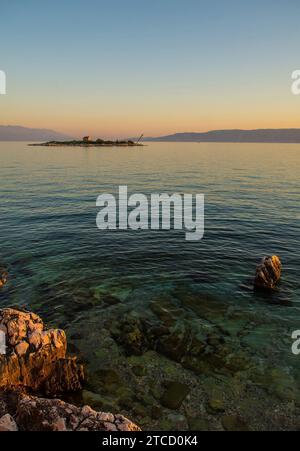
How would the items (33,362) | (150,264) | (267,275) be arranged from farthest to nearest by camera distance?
(150,264) < (267,275) < (33,362)

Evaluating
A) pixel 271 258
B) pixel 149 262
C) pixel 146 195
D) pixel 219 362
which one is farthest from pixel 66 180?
pixel 219 362

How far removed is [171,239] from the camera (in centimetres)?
3291

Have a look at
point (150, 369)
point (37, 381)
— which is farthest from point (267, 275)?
point (37, 381)

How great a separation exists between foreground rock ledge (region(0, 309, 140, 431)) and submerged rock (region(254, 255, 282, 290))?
46.1 feet

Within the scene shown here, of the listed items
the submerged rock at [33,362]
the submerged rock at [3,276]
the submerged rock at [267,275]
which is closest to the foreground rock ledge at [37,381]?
the submerged rock at [33,362]

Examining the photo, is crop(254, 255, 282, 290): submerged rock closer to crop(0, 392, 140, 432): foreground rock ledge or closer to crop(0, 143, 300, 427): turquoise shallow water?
crop(0, 143, 300, 427): turquoise shallow water

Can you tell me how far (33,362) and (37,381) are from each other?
0.87m

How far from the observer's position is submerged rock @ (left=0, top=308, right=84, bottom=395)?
12.6 metres

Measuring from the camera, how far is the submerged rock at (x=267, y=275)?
21.7 meters

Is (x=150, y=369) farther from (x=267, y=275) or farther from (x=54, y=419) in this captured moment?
(x=267, y=275)

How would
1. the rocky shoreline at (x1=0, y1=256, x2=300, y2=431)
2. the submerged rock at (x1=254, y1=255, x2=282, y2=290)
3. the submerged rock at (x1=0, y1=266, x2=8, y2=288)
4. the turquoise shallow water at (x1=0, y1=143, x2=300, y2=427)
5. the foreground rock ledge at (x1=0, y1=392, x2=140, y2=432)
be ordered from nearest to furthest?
the foreground rock ledge at (x1=0, y1=392, x2=140, y2=432) < the rocky shoreline at (x1=0, y1=256, x2=300, y2=431) < the turquoise shallow water at (x1=0, y1=143, x2=300, y2=427) < the submerged rock at (x1=254, y1=255, x2=282, y2=290) < the submerged rock at (x1=0, y1=266, x2=8, y2=288)

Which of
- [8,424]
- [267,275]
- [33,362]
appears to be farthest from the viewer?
[267,275]

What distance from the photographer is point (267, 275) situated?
21.8m

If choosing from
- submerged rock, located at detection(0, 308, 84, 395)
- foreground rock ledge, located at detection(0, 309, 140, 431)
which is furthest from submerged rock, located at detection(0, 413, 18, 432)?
submerged rock, located at detection(0, 308, 84, 395)
